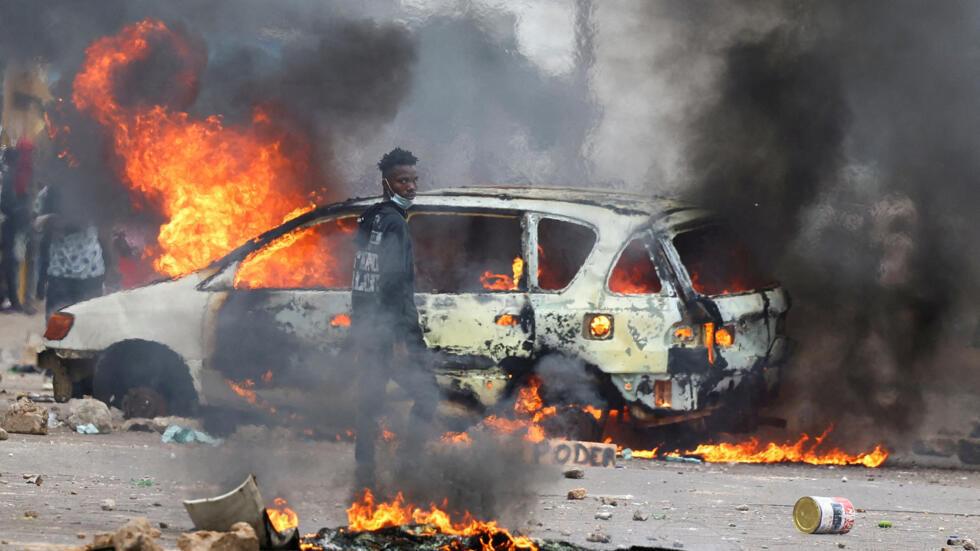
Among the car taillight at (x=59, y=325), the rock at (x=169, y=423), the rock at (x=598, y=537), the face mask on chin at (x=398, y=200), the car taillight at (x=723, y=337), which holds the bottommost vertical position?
the rock at (x=598, y=537)

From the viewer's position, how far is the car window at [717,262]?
326 inches

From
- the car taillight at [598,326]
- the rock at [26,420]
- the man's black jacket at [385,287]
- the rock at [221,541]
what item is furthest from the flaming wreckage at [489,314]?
the rock at [221,541]

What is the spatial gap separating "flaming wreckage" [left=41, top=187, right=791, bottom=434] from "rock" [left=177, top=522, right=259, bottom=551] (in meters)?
3.22

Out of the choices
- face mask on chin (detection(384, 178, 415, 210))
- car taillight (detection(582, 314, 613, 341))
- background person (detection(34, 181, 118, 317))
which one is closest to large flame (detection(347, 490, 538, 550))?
face mask on chin (detection(384, 178, 415, 210))

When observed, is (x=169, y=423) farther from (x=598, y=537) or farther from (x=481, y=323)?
(x=598, y=537)

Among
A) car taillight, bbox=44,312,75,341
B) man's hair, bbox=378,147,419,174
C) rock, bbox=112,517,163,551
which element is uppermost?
man's hair, bbox=378,147,419,174

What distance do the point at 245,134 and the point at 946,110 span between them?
6.00 m

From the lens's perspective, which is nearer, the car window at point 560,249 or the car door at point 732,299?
the car door at point 732,299

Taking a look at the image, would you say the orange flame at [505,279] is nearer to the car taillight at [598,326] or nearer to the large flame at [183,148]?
the car taillight at [598,326]

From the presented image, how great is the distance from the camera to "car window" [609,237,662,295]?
8.18 meters

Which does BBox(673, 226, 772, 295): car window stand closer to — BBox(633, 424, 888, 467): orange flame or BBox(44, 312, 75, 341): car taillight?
BBox(633, 424, 888, 467): orange flame

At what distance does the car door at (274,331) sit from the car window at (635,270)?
1.73 metres

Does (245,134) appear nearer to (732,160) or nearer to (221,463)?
(732,160)

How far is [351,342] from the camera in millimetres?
6691
